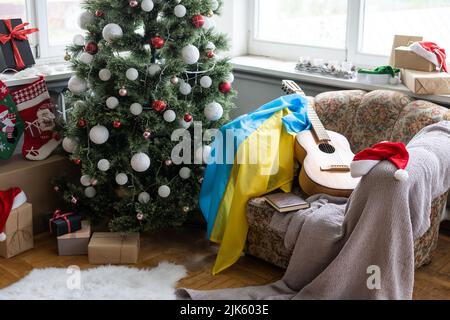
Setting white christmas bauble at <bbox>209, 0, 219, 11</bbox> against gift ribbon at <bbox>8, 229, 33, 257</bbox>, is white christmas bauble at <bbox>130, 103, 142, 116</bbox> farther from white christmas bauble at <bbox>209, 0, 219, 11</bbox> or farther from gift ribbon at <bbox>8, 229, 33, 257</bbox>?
gift ribbon at <bbox>8, 229, 33, 257</bbox>

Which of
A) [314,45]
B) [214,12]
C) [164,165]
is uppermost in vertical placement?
[214,12]

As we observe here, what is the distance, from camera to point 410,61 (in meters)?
3.16

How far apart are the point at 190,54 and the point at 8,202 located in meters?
1.12

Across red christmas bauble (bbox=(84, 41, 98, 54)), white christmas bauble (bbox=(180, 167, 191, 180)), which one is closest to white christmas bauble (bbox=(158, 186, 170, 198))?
white christmas bauble (bbox=(180, 167, 191, 180))

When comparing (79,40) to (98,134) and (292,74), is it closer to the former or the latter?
(98,134)

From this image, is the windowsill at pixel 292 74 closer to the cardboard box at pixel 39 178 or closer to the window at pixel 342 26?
the window at pixel 342 26

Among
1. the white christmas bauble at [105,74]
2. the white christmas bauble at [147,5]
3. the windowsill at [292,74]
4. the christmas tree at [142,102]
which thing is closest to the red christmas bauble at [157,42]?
the christmas tree at [142,102]

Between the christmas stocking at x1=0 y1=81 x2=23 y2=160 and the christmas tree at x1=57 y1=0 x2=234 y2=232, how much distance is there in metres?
0.29

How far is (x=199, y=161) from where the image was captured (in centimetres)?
297

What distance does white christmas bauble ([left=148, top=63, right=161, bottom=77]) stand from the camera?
9.09 ft

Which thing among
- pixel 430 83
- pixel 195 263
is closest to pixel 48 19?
pixel 195 263

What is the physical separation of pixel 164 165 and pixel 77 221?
0.51 metres

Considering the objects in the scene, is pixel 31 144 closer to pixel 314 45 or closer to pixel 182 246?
pixel 182 246
